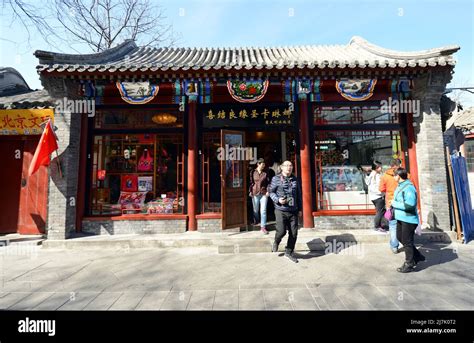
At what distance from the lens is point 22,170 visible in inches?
249

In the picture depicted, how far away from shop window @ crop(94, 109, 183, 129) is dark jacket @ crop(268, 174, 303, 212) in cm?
323

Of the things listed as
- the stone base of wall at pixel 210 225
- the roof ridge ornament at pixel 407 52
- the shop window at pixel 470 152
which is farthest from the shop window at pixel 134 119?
the shop window at pixel 470 152

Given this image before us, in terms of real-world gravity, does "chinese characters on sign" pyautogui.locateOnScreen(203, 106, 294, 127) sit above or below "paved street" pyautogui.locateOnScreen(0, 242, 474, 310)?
above

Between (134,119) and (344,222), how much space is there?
607 centimetres

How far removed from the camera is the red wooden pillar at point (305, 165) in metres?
6.01

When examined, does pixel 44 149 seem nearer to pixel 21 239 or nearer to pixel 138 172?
pixel 138 172

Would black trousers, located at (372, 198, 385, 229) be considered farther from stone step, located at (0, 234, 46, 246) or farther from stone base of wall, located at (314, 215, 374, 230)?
stone step, located at (0, 234, 46, 246)

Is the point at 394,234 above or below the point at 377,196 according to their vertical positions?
below

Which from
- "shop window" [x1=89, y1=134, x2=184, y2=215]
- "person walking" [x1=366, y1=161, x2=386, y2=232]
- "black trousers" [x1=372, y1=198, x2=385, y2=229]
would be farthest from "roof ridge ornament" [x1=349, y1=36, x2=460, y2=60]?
"shop window" [x1=89, y1=134, x2=184, y2=215]

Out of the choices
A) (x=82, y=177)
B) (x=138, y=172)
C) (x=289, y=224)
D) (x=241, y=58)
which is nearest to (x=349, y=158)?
(x=289, y=224)

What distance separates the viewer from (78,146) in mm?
6043

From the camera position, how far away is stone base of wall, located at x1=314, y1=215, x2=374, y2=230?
5977mm
